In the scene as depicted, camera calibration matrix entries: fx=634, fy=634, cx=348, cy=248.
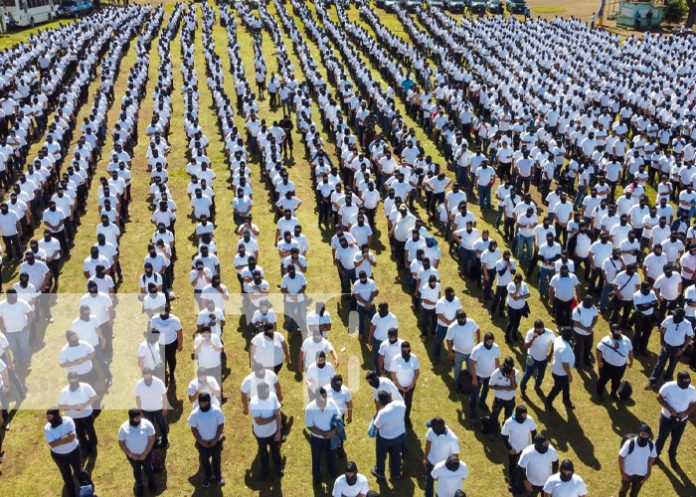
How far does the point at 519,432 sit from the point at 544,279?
568cm

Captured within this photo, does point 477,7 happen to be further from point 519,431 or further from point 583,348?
point 519,431

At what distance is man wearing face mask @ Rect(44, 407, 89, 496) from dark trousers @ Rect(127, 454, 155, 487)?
645 millimetres

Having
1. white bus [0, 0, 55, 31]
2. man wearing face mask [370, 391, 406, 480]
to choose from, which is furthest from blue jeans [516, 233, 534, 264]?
white bus [0, 0, 55, 31]

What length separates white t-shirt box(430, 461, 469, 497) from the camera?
7211 mm

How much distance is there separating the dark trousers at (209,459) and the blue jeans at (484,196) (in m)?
11.2

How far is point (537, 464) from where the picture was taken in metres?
7.61

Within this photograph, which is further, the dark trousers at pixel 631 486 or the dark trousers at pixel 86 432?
the dark trousers at pixel 86 432

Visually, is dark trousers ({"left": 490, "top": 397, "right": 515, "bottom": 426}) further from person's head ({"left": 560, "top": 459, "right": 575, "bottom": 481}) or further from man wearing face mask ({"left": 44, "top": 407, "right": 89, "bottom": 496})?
man wearing face mask ({"left": 44, "top": 407, "right": 89, "bottom": 496})

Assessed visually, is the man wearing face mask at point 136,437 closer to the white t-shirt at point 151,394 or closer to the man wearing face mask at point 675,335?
the white t-shirt at point 151,394

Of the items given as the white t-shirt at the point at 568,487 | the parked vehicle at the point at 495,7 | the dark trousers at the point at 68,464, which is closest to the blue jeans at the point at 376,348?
the white t-shirt at the point at 568,487

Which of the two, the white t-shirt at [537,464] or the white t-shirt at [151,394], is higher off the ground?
the white t-shirt at [151,394]

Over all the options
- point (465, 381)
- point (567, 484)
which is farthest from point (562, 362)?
point (567, 484)

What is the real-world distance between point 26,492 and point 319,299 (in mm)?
6632

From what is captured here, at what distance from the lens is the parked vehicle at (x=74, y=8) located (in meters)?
52.3
